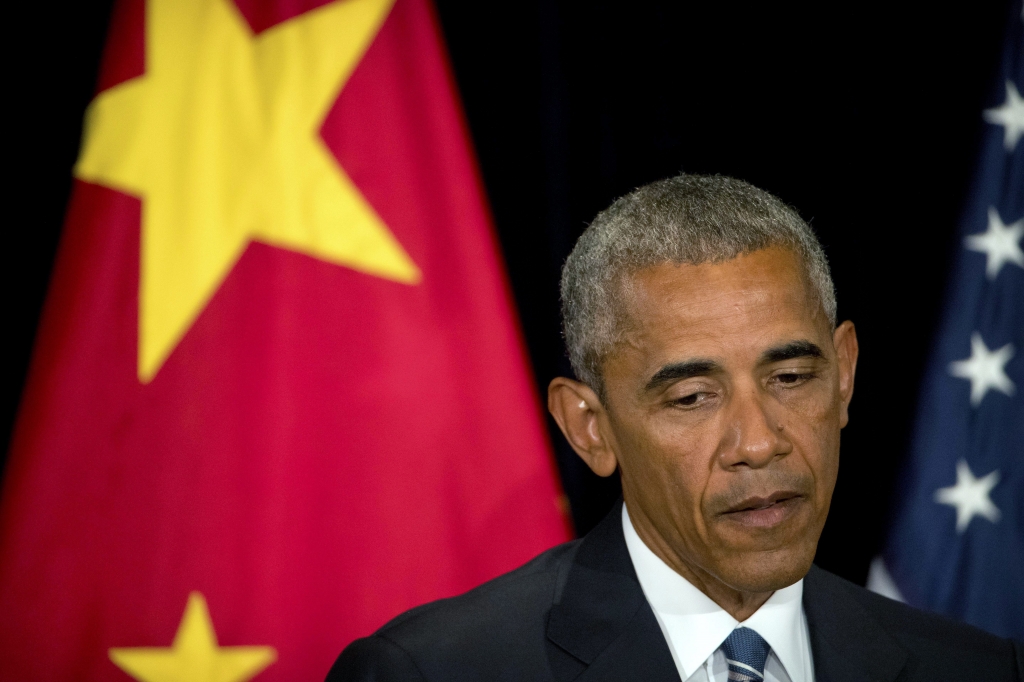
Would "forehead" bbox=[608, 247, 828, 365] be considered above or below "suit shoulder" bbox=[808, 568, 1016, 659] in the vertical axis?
above

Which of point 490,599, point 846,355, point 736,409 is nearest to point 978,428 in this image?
point 846,355

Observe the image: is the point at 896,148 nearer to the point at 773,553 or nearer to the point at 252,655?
the point at 773,553

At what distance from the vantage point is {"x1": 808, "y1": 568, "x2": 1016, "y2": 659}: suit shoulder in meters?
1.82

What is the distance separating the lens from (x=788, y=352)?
4.99 ft

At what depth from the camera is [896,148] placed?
2504mm

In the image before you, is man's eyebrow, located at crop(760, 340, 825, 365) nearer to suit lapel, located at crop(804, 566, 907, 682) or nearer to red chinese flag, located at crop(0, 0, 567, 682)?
suit lapel, located at crop(804, 566, 907, 682)

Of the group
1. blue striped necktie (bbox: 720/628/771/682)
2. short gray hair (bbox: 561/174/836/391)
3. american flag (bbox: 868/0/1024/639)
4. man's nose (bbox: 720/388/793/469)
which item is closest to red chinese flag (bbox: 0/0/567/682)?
short gray hair (bbox: 561/174/836/391)

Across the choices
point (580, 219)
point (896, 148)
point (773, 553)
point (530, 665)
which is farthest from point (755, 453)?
point (896, 148)

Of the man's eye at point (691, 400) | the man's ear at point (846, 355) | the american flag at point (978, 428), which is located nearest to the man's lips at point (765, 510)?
the man's eye at point (691, 400)

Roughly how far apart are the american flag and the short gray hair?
102 centimetres

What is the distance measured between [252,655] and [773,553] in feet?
4.04

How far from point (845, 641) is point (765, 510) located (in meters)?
0.42

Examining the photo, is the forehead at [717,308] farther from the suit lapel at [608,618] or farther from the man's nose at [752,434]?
the suit lapel at [608,618]

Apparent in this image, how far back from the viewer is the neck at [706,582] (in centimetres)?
167
